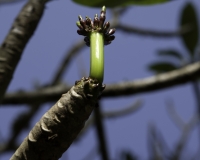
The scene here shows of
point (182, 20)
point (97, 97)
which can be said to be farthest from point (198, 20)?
point (97, 97)

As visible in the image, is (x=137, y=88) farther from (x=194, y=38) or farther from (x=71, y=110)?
(x=71, y=110)

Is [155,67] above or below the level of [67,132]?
above

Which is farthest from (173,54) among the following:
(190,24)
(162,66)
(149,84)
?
(149,84)

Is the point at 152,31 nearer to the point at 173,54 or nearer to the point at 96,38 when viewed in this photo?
the point at 173,54

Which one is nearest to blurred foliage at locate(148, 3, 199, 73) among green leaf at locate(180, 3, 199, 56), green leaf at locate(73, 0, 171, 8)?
green leaf at locate(180, 3, 199, 56)

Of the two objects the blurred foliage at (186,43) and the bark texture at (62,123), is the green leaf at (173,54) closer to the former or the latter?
the blurred foliage at (186,43)

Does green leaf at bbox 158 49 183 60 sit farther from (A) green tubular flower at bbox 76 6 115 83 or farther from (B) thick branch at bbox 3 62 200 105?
(A) green tubular flower at bbox 76 6 115 83

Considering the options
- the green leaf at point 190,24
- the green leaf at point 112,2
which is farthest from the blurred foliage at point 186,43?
the green leaf at point 112,2
